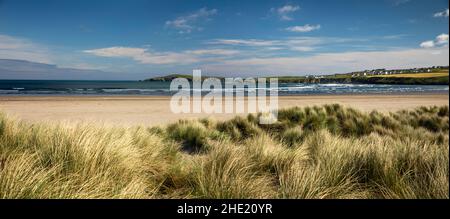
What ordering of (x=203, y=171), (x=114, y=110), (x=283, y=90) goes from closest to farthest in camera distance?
(x=203, y=171) < (x=114, y=110) < (x=283, y=90)

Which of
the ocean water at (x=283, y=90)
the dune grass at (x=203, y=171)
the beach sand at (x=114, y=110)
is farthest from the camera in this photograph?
the ocean water at (x=283, y=90)

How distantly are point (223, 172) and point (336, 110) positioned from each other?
28.9 feet

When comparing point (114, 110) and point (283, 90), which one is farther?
point (283, 90)

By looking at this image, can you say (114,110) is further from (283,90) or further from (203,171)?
(283,90)

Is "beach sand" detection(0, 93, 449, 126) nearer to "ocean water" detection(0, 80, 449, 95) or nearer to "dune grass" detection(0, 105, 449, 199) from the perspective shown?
"dune grass" detection(0, 105, 449, 199)

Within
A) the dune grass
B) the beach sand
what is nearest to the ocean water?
the beach sand

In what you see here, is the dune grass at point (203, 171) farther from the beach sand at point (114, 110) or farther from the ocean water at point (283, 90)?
the ocean water at point (283, 90)

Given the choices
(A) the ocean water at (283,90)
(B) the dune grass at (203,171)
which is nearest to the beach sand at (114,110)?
(B) the dune grass at (203,171)

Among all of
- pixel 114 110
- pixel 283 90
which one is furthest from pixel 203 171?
pixel 283 90

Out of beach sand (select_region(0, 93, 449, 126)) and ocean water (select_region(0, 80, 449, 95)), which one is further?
ocean water (select_region(0, 80, 449, 95))

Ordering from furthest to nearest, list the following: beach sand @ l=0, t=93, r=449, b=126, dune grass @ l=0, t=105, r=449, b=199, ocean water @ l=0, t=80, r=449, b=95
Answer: ocean water @ l=0, t=80, r=449, b=95, beach sand @ l=0, t=93, r=449, b=126, dune grass @ l=0, t=105, r=449, b=199

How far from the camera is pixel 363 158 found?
12.8 feet

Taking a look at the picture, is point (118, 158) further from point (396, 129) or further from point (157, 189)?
point (396, 129)
